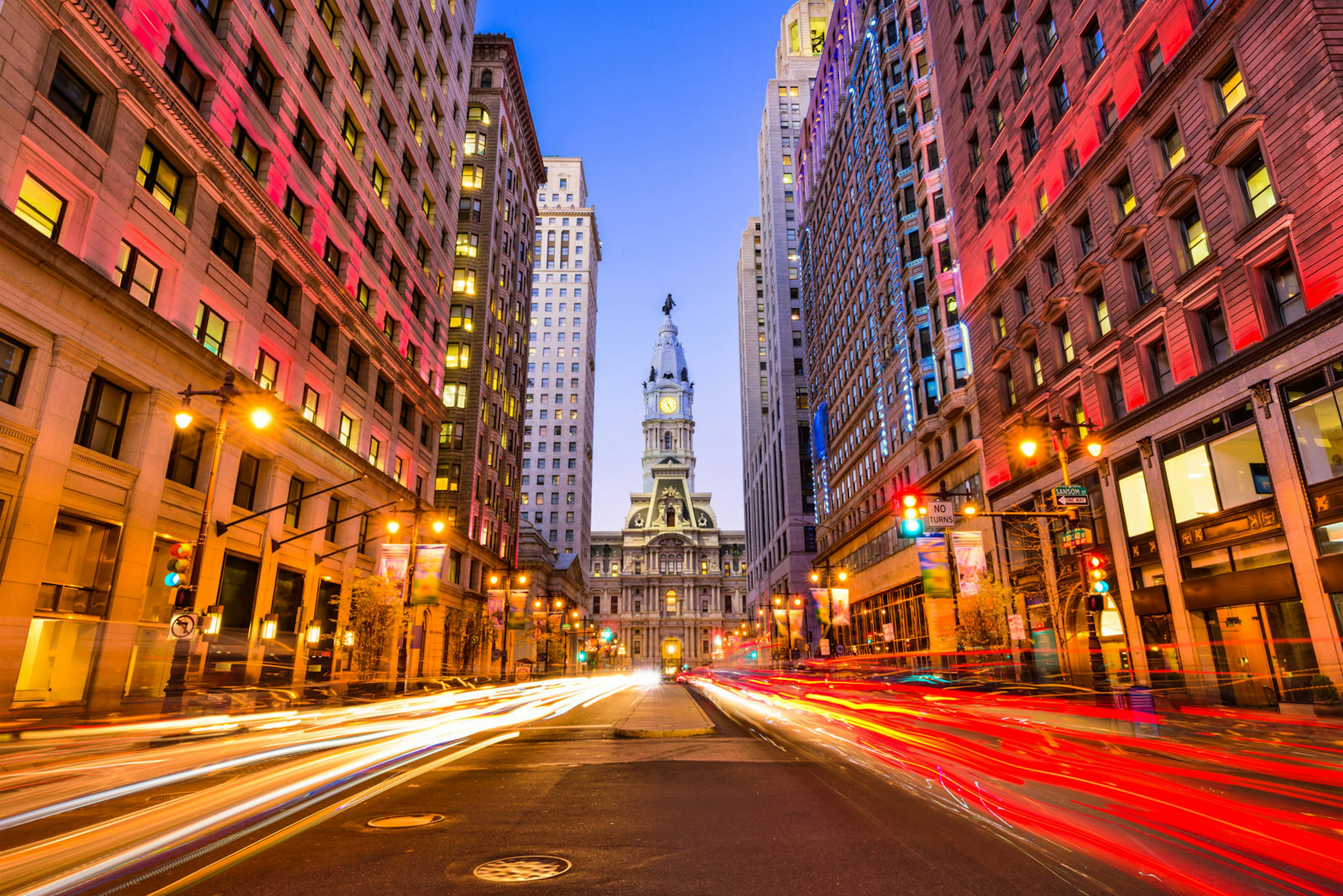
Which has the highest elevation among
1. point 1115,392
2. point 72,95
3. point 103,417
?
point 72,95

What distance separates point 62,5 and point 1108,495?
38.4 meters

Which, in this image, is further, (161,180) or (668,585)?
(668,585)

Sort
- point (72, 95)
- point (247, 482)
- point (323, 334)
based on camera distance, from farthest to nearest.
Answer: point (323, 334) < point (247, 482) < point (72, 95)

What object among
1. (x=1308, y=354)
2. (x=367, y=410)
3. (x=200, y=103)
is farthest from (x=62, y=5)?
(x=1308, y=354)

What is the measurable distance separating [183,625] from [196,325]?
12.3 m

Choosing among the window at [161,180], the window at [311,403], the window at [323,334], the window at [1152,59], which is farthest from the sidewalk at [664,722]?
the window at [1152,59]

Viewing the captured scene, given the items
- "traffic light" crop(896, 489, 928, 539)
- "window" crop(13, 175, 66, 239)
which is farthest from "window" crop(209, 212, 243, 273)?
"traffic light" crop(896, 489, 928, 539)

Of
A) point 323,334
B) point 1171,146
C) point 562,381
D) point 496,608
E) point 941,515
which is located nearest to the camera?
point 941,515

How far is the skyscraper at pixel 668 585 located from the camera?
534ft

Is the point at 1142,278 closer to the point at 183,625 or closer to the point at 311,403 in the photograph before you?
the point at 183,625

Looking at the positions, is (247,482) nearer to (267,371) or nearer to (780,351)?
(267,371)

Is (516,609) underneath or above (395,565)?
underneath

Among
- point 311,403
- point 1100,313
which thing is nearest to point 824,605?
point 1100,313

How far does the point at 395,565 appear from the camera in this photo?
34.0m
